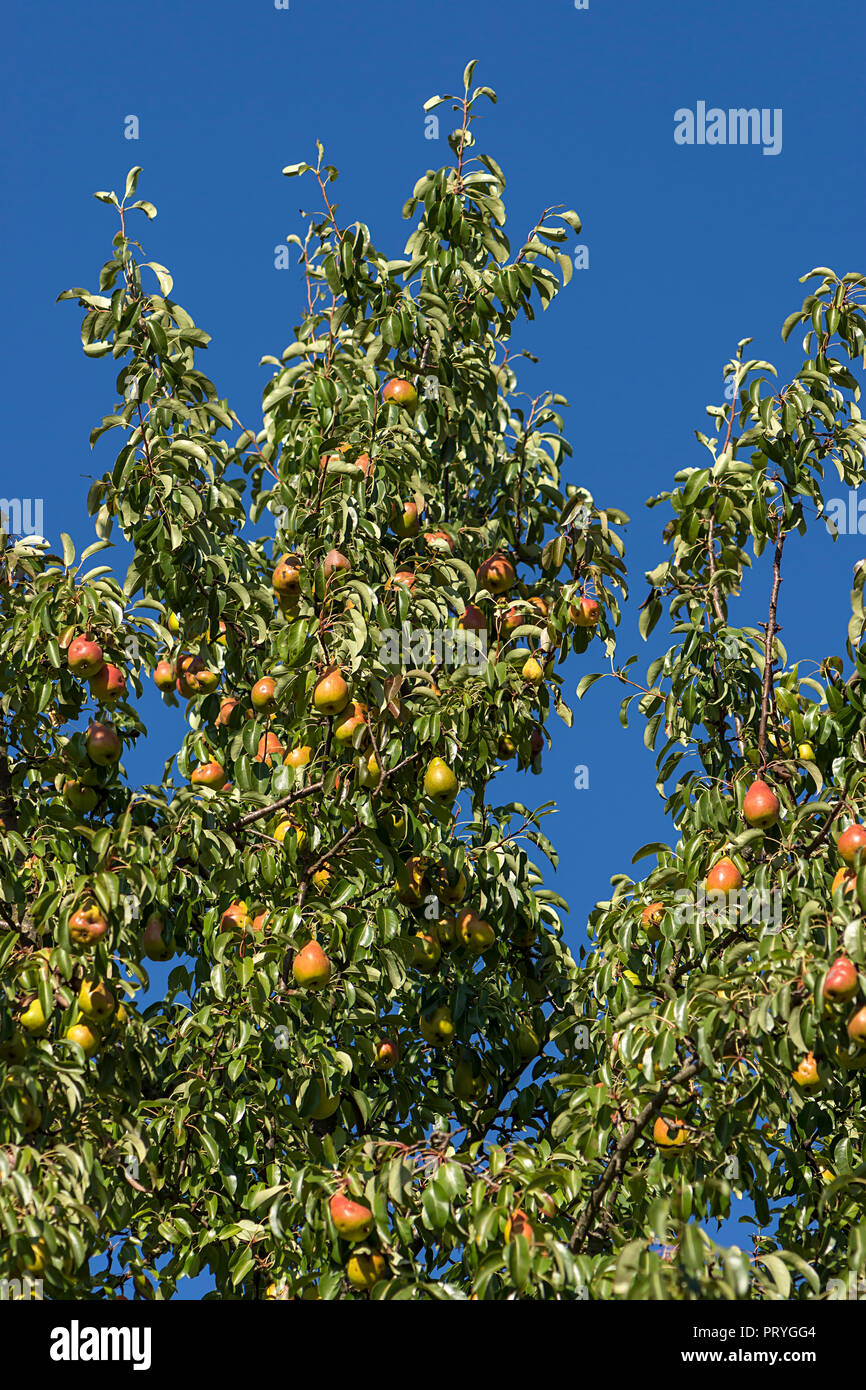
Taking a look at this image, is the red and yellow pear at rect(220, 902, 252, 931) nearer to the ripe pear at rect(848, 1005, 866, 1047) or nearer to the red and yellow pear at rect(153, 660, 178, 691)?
the red and yellow pear at rect(153, 660, 178, 691)

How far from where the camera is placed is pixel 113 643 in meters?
6.07

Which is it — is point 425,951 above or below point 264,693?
below

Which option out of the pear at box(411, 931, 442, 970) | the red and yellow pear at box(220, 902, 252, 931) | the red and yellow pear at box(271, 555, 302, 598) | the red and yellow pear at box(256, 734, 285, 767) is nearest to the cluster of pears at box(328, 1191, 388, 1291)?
the pear at box(411, 931, 442, 970)

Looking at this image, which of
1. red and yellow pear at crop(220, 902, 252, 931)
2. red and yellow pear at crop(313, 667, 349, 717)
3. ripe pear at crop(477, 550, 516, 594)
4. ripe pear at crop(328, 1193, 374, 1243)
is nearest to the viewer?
ripe pear at crop(328, 1193, 374, 1243)

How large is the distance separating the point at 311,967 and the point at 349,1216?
44.6 inches

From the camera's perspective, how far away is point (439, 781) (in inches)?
254

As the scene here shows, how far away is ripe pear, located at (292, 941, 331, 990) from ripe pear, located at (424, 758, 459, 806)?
0.85 meters

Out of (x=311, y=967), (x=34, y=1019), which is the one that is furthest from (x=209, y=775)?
(x=34, y=1019)

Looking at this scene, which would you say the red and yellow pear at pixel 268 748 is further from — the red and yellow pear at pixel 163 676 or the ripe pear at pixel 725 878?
the ripe pear at pixel 725 878

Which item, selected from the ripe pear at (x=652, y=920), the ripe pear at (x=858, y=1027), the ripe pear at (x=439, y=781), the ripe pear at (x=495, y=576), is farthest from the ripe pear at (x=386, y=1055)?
the ripe pear at (x=858, y=1027)

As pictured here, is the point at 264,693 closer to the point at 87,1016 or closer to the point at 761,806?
the point at 87,1016

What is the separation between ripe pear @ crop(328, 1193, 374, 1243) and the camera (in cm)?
496

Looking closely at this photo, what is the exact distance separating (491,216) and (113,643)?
9.83ft
